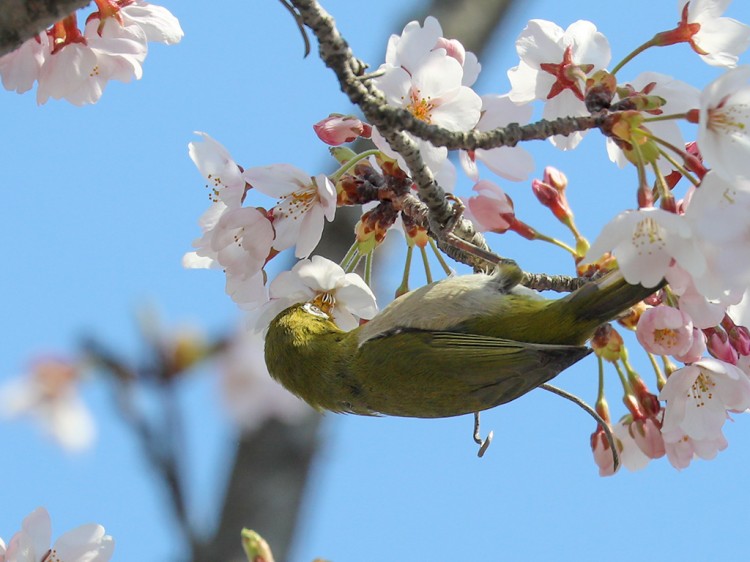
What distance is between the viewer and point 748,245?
198cm

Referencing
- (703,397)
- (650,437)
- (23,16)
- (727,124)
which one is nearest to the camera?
(23,16)

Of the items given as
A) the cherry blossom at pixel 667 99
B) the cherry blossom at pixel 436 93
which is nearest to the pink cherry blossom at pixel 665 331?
the cherry blossom at pixel 667 99

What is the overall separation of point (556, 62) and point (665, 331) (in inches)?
31.3

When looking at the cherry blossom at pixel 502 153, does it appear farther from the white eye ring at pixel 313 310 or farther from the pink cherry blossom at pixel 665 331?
the pink cherry blossom at pixel 665 331

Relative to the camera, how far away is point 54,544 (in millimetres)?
2506

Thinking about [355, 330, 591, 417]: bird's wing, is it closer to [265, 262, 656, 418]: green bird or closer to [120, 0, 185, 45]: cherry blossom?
[265, 262, 656, 418]: green bird

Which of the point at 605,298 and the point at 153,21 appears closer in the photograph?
the point at 605,298

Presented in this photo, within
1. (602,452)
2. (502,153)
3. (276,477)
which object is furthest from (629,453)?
(276,477)

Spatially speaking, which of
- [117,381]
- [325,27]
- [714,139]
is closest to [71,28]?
[325,27]

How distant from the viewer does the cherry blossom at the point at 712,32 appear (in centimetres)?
256

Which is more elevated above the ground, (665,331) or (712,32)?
(712,32)

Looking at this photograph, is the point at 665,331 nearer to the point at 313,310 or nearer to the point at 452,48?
the point at 452,48

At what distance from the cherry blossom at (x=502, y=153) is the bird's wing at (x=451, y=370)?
1.53ft

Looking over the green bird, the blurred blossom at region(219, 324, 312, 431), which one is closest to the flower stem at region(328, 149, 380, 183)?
the green bird
